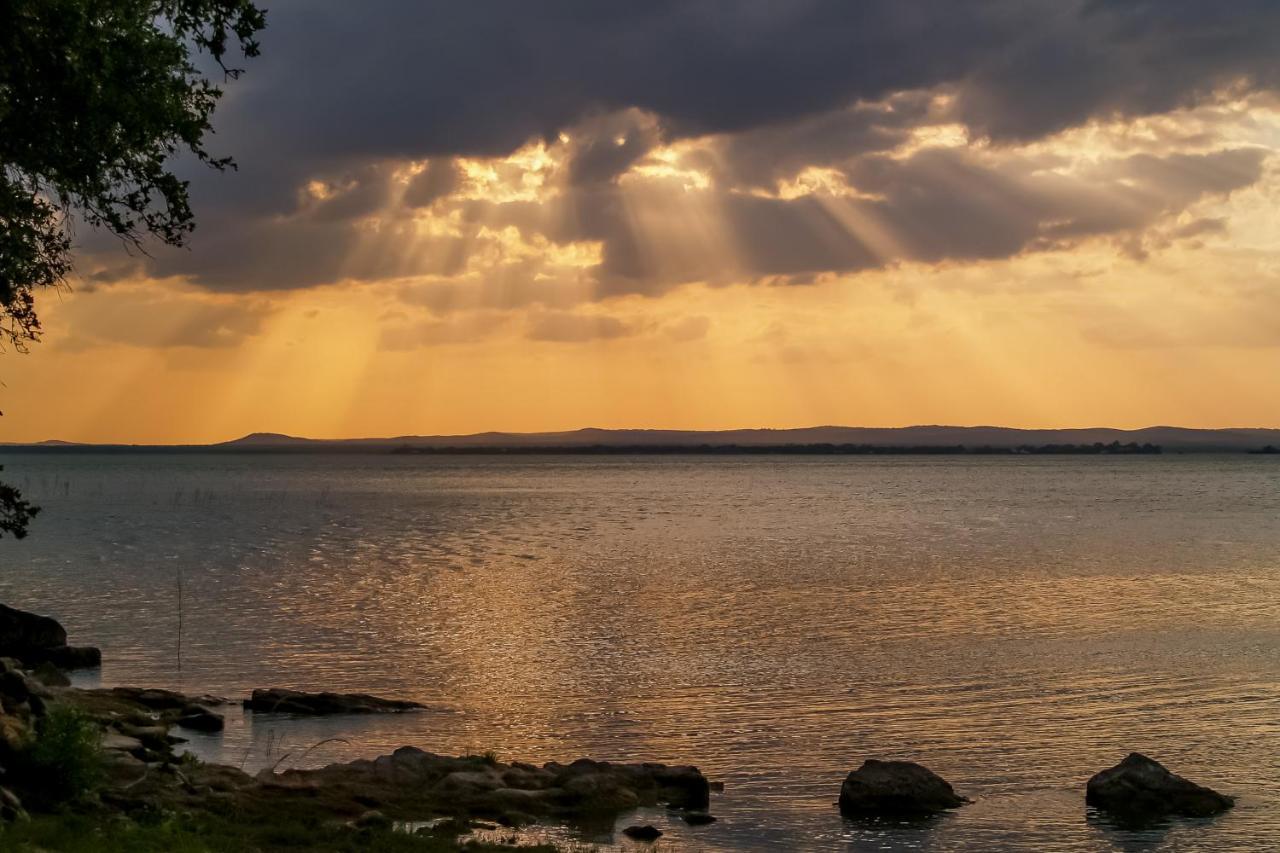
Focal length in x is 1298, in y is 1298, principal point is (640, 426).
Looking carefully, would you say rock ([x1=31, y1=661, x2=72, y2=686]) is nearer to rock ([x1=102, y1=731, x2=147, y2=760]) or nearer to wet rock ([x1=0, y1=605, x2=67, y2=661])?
rock ([x1=102, y1=731, x2=147, y2=760])

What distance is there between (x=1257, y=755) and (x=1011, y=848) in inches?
361

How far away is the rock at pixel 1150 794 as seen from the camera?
923 inches

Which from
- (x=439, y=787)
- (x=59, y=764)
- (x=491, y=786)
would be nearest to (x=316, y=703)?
(x=439, y=787)

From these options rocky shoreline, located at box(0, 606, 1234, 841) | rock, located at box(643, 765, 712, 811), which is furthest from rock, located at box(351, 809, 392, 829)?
rock, located at box(643, 765, 712, 811)

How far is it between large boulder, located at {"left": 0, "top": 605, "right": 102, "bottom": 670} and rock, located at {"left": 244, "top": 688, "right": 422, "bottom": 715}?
8.96 meters

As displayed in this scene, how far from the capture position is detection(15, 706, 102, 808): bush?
735 inches

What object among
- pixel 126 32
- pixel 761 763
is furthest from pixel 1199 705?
pixel 126 32

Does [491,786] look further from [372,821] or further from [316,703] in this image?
[316,703]

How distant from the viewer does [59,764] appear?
61.9ft

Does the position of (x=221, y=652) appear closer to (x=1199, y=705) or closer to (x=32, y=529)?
(x=1199, y=705)

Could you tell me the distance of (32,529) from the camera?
101 metres

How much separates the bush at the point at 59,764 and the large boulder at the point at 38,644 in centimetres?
2066

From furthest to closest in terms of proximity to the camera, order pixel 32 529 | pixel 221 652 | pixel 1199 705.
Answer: pixel 32 529 → pixel 221 652 → pixel 1199 705

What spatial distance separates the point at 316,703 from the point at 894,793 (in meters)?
15.2
